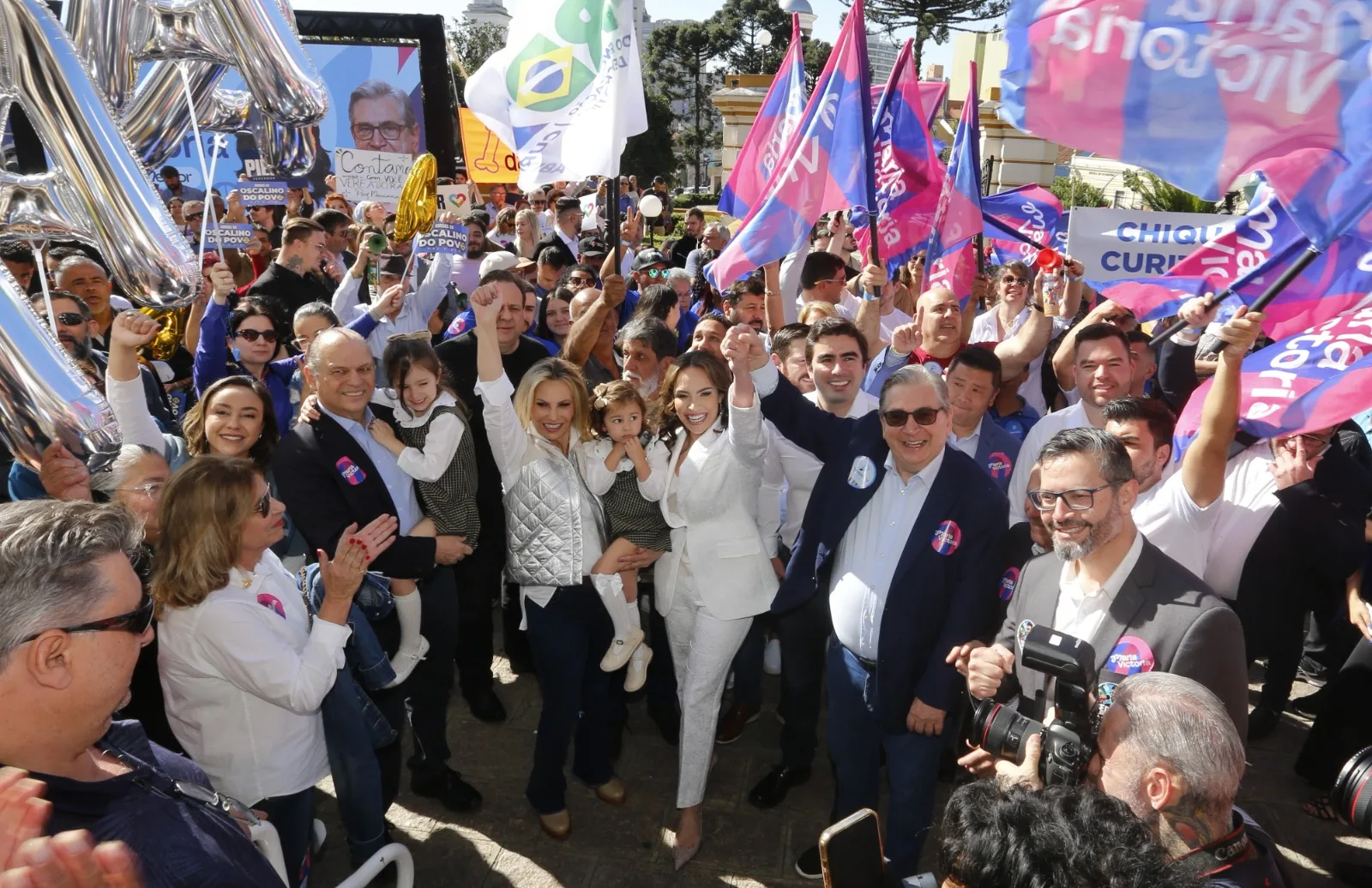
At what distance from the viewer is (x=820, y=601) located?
A: 3641mm

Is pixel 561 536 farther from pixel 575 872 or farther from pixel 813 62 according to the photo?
pixel 813 62

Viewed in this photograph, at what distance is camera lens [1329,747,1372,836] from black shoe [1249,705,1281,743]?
280 centimetres

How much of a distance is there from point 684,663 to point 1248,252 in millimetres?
2564

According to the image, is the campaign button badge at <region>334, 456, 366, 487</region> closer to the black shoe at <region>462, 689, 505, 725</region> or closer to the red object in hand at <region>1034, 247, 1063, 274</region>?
the black shoe at <region>462, 689, 505, 725</region>

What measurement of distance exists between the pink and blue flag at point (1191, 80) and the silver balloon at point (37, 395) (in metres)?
2.74

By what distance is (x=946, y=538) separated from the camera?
9.64ft

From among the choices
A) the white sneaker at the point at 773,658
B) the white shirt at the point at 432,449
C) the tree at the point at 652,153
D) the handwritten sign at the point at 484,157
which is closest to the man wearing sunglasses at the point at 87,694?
the white shirt at the point at 432,449

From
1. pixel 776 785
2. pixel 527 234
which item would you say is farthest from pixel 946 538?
pixel 527 234

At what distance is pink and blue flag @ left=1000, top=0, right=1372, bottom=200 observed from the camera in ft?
8.52

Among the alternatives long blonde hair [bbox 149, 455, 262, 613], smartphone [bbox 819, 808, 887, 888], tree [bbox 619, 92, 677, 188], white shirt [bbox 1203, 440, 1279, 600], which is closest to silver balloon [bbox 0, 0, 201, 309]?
long blonde hair [bbox 149, 455, 262, 613]

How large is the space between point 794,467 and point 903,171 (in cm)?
340

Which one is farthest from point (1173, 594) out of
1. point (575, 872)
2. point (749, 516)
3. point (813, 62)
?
point (813, 62)

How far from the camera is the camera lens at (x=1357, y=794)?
1806mm

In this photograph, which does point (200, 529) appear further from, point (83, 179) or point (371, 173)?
point (371, 173)
